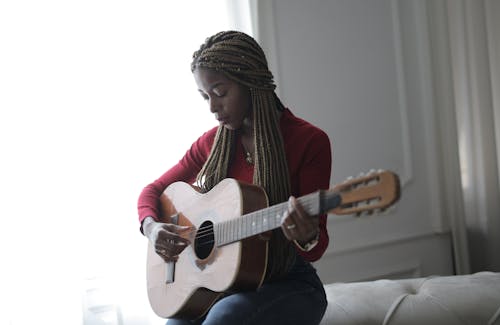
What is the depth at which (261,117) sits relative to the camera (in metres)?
1.37

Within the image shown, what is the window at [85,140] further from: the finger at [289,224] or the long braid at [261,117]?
the finger at [289,224]

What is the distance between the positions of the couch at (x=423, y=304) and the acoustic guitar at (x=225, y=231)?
0.41m

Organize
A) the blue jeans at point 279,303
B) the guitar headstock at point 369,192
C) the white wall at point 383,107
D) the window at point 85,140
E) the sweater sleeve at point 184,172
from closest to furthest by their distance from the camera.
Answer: the guitar headstock at point 369,192 < the blue jeans at point 279,303 < the sweater sleeve at point 184,172 < the window at point 85,140 < the white wall at point 383,107

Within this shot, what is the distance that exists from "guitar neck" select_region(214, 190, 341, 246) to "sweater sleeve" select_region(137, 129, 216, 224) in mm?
396

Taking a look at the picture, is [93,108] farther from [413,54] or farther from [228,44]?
[413,54]

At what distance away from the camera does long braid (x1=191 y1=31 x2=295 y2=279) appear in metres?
1.28

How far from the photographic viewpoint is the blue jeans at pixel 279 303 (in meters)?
1.19

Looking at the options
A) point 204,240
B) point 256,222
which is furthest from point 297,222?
point 204,240

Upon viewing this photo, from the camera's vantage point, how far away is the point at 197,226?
4.58 feet

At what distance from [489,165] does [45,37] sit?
1975 mm

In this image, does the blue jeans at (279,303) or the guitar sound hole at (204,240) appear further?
the guitar sound hole at (204,240)

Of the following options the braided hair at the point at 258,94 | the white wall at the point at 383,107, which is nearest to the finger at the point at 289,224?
the braided hair at the point at 258,94

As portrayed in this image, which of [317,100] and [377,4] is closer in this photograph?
[317,100]

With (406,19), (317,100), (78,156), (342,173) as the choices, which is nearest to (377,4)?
(406,19)
